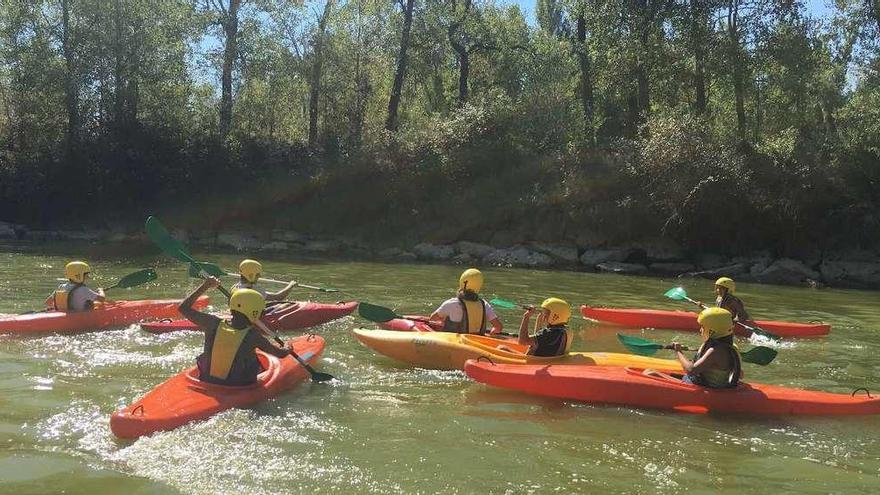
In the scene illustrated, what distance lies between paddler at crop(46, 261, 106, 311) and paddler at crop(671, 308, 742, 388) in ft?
23.0

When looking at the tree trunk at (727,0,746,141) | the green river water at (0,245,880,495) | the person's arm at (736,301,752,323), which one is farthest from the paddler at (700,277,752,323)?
the tree trunk at (727,0,746,141)

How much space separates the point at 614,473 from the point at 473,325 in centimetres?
338

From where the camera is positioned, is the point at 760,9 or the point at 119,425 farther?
the point at 760,9

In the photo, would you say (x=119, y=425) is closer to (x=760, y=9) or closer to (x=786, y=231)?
(x=786, y=231)

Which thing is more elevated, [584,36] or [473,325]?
[584,36]

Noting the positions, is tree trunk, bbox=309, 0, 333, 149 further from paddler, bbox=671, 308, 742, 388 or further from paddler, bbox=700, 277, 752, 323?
paddler, bbox=671, 308, 742, 388

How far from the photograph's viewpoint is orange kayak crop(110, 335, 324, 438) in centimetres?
476

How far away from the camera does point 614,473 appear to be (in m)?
4.55

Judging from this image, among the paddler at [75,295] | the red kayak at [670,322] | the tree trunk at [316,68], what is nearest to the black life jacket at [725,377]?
the red kayak at [670,322]

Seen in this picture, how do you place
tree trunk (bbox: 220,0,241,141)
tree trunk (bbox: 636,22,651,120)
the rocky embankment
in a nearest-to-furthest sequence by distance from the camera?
→ the rocky embankment → tree trunk (bbox: 636,22,651,120) → tree trunk (bbox: 220,0,241,141)

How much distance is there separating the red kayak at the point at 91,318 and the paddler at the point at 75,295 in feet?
0.30

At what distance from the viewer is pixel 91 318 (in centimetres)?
872

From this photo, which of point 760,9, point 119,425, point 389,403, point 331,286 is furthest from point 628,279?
point 119,425

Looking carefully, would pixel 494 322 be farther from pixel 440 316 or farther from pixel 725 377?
pixel 725 377
